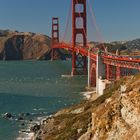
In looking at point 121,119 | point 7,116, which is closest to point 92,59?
point 7,116

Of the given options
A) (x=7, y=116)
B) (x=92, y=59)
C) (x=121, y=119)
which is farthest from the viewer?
(x=92, y=59)

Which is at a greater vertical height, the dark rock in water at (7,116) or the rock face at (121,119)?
the rock face at (121,119)

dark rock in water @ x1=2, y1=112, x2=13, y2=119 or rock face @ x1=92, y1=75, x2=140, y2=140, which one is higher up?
rock face @ x1=92, y1=75, x2=140, y2=140

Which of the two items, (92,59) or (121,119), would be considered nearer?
(121,119)

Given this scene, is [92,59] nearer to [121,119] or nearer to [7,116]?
[7,116]

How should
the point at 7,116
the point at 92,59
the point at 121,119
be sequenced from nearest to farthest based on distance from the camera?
1. the point at 121,119
2. the point at 7,116
3. the point at 92,59

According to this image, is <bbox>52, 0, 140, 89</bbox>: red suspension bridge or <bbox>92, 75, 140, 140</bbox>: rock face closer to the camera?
<bbox>92, 75, 140, 140</bbox>: rock face

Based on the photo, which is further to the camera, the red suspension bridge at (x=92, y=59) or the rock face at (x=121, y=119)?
the red suspension bridge at (x=92, y=59)

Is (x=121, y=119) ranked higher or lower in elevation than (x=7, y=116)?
higher

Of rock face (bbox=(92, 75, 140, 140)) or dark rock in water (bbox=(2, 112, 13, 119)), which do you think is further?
dark rock in water (bbox=(2, 112, 13, 119))
